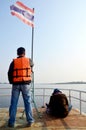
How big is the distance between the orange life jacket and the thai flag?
2.34m

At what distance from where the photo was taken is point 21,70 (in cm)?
681

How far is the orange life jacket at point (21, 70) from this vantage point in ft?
22.3

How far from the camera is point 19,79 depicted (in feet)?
22.3

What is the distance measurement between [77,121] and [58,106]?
866 millimetres

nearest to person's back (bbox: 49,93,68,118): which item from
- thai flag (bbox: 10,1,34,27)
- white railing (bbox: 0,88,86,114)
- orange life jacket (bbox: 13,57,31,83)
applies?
white railing (bbox: 0,88,86,114)

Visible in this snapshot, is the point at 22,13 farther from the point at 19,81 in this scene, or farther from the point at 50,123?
the point at 50,123

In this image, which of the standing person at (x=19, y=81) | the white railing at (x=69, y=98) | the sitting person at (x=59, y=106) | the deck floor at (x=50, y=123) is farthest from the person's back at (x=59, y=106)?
the standing person at (x=19, y=81)

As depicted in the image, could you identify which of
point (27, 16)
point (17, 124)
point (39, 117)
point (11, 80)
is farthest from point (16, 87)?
point (27, 16)

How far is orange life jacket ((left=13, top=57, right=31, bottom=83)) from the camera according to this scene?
6.79m

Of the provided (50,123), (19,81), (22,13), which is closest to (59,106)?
(50,123)

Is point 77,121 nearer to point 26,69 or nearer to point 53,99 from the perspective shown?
point 53,99

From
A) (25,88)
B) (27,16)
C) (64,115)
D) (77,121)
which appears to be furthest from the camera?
(27,16)

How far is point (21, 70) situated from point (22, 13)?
2738 mm

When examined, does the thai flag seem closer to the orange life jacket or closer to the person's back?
the orange life jacket
